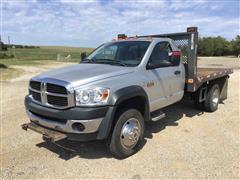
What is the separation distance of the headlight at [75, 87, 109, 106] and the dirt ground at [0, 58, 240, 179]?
1075 mm

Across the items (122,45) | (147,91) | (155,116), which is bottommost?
(155,116)

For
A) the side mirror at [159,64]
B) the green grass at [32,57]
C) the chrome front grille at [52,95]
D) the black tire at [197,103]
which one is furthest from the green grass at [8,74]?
the side mirror at [159,64]

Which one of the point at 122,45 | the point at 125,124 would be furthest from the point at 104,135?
the point at 122,45

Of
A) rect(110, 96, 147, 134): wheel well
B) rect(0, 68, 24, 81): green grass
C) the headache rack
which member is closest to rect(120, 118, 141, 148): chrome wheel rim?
rect(110, 96, 147, 134): wheel well

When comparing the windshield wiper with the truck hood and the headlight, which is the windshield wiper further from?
the headlight

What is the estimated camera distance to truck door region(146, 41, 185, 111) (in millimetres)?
4945

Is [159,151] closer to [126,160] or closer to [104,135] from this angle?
[126,160]

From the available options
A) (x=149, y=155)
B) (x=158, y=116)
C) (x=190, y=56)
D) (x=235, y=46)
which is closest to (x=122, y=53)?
(x=158, y=116)

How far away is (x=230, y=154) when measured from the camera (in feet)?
14.9

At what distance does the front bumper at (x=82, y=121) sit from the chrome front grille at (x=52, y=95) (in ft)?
0.32

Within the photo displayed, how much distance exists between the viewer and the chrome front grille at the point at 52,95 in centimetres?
390

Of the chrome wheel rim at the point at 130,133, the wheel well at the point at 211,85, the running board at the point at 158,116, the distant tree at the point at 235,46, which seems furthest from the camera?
the distant tree at the point at 235,46

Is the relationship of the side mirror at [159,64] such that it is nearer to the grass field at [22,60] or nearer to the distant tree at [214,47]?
the grass field at [22,60]

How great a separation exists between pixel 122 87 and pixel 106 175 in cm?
136
